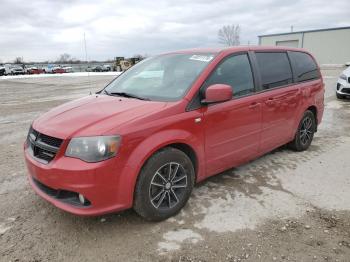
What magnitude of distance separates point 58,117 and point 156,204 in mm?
1349

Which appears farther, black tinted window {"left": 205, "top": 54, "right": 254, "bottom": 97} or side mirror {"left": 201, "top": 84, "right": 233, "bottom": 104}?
black tinted window {"left": 205, "top": 54, "right": 254, "bottom": 97}

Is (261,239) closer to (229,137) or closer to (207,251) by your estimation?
(207,251)

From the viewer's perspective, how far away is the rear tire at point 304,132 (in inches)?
216

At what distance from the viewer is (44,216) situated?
3.53 m

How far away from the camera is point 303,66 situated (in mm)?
5457

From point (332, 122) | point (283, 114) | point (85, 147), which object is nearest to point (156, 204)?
point (85, 147)

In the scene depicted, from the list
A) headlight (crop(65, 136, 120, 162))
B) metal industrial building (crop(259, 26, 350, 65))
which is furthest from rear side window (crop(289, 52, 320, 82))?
metal industrial building (crop(259, 26, 350, 65))

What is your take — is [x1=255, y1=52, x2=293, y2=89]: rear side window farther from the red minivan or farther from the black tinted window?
the black tinted window

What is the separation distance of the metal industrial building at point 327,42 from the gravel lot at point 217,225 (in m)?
47.9

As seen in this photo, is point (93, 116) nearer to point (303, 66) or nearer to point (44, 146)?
point (44, 146)

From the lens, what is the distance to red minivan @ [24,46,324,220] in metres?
2.94

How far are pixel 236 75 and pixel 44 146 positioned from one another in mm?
2363

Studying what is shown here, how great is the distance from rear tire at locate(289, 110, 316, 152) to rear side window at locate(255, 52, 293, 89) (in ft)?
2.76

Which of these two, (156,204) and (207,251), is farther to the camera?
(156,204)
